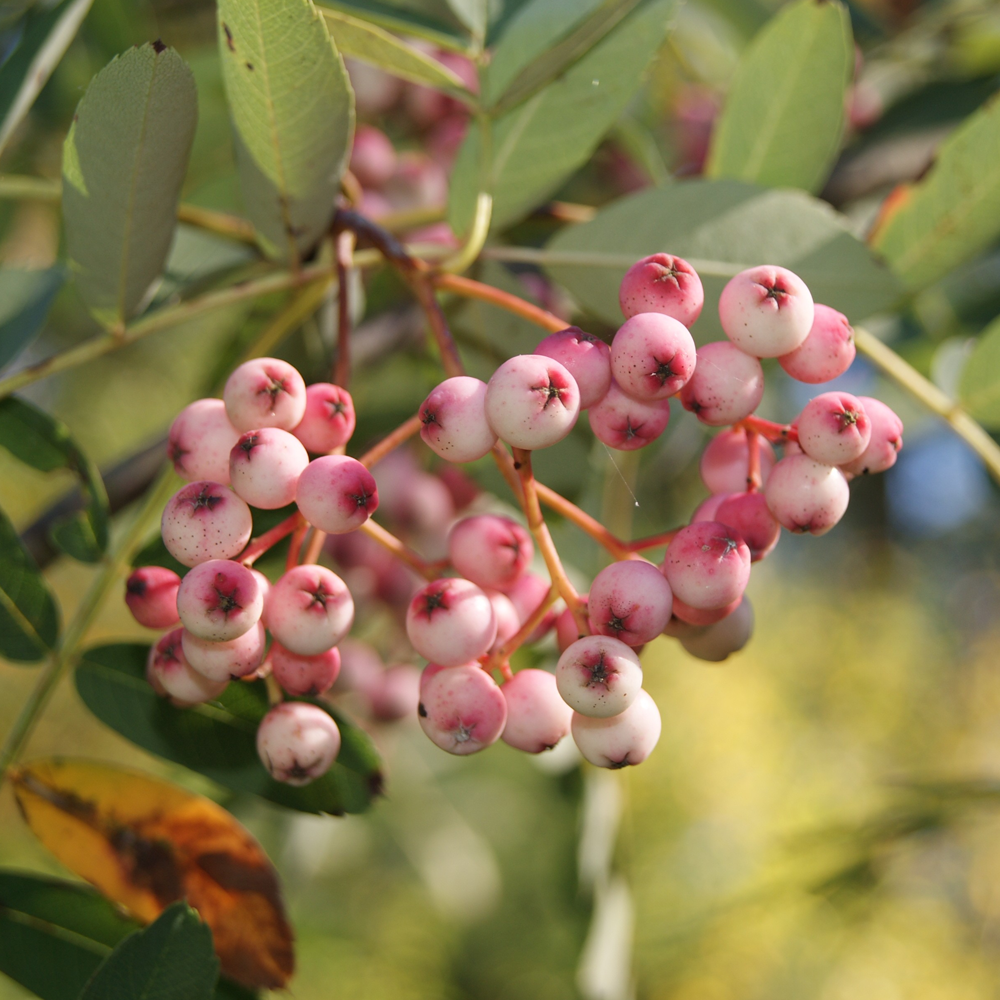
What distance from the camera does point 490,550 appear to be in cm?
36

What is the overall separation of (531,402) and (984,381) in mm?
369

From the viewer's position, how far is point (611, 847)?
72 centimetres

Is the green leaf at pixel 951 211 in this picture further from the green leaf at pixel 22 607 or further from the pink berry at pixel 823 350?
the green leaf at pixel 22 607

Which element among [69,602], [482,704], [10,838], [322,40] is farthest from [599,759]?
[69,602]

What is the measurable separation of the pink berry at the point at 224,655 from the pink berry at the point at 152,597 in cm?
3

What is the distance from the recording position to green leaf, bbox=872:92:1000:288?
1.56 feet

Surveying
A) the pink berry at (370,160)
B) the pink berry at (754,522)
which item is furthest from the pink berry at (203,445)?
the pink berry at (370,160)

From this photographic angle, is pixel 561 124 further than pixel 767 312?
Yes

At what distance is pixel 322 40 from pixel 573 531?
375 mm

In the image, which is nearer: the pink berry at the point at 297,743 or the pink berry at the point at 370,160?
the pink berry at the point at 297,743

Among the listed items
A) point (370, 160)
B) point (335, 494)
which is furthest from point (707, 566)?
point (370, 160)

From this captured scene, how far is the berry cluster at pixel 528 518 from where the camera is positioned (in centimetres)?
31

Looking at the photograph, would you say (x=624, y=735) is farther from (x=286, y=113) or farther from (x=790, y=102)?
(x=790, y=102)

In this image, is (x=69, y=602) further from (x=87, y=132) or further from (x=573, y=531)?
(x=87, y=132)
